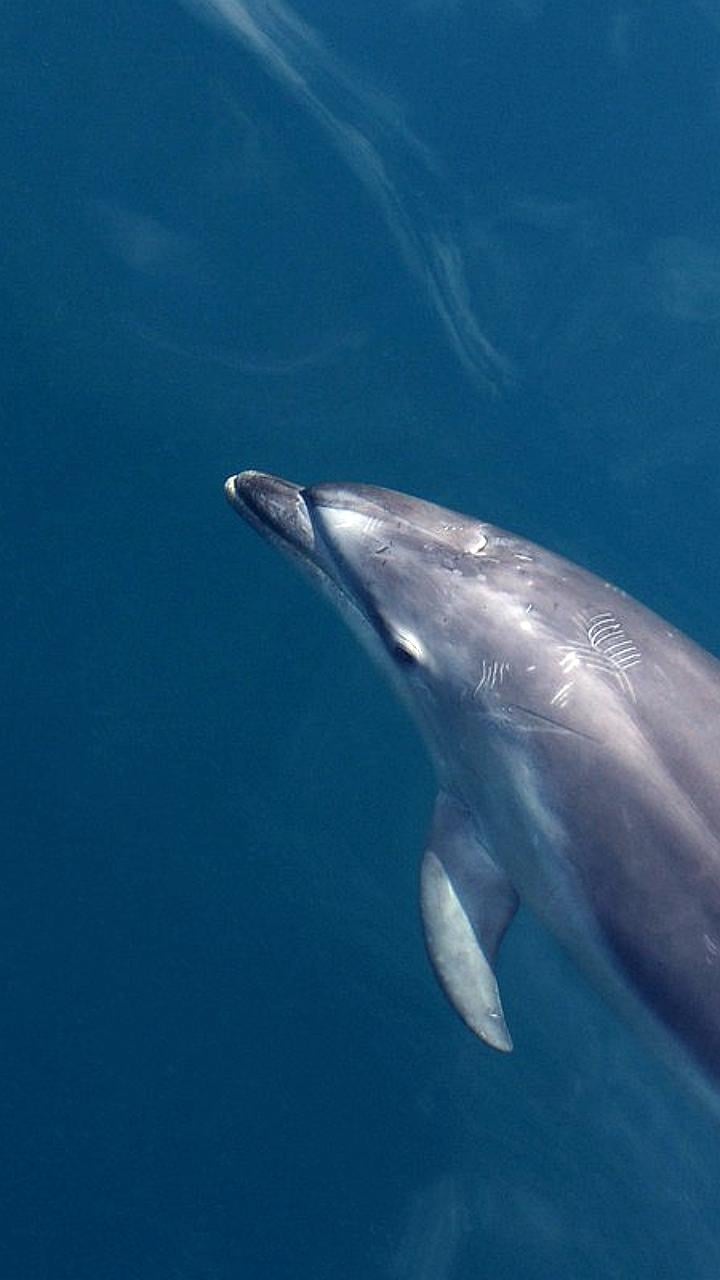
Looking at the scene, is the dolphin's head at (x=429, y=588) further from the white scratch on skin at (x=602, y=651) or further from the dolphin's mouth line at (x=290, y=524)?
the white scratch on skin at (x=602, y=651)

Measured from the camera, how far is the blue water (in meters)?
8.78

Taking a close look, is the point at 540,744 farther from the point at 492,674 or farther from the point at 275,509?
the point at 275,509

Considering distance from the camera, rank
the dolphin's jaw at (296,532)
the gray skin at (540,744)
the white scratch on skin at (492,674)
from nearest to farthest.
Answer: the gray skin at (540,744)
the white scratch on skin at (492,674)
the dolphin's jaw at (296,532)

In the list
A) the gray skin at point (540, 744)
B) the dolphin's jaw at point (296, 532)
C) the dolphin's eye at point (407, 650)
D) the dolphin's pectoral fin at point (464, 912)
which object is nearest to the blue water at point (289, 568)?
the dolphin's pectoral fin at point (464, 912)

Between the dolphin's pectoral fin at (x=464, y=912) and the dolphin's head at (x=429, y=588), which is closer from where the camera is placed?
the dolphin's head at (x=429, y=588)

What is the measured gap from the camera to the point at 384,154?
11.2 m

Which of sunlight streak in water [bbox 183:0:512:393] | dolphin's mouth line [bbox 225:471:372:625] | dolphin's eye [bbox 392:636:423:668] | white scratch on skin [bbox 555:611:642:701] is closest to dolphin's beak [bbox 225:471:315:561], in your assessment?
dolphin's mouth line [bbox 225:471:372:625]

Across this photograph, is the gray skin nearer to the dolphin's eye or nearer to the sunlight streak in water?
the dolphin's eye

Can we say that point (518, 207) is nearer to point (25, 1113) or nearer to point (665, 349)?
point (665, 349)

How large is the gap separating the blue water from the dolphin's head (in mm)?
1485

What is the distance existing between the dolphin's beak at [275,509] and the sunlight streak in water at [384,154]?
270cm

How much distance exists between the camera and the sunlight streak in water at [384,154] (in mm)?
11000

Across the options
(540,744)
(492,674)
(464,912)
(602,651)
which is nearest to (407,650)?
(492,674)

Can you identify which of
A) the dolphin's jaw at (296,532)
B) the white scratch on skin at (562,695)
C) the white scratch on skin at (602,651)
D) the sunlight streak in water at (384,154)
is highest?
the sunlight streak in water at (384,154)
